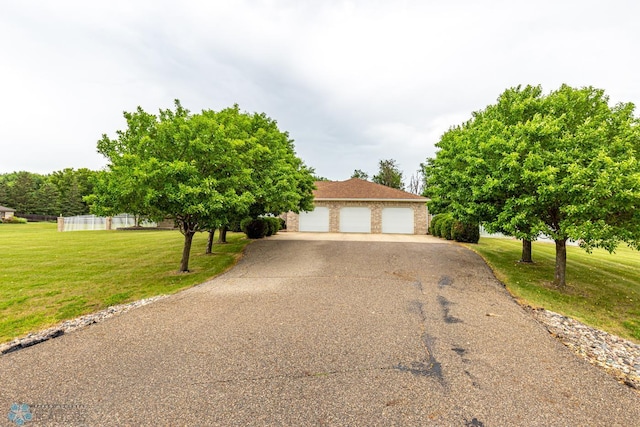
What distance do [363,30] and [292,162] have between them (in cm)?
668

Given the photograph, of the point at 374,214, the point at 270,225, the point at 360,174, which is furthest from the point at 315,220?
the point at 360,174

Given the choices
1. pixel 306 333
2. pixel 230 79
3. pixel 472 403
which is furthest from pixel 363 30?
pixel 472 403

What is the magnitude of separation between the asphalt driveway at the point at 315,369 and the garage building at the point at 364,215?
1523cm

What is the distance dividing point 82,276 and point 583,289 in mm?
16210

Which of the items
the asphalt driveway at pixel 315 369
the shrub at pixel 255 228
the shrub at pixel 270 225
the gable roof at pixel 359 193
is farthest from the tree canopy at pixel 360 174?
the asphalt driveway at pixel 315 369

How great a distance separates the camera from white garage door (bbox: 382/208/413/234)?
22.4m

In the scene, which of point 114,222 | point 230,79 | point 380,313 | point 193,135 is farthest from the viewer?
point 114,222

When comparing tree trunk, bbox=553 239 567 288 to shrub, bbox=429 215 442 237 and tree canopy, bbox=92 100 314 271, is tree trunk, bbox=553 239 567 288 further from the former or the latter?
shrub, bbox=429 215 442 237

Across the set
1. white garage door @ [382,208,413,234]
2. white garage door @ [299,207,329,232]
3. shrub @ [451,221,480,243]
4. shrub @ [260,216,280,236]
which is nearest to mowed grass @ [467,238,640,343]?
shrub @ [451,221,480,243]

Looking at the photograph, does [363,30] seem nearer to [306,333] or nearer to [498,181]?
[498,181]

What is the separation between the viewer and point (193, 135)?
9.23m

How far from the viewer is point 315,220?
75.5 ft

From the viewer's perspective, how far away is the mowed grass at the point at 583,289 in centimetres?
696

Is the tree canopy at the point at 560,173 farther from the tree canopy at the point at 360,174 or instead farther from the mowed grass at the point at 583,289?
the tree canopy at the point at 360,174
